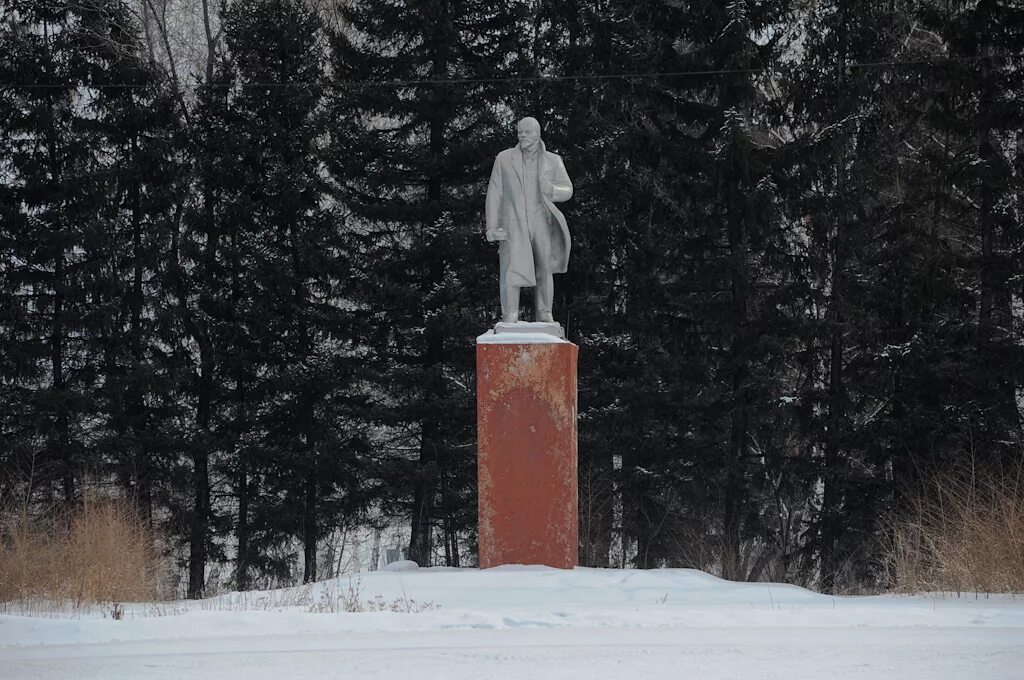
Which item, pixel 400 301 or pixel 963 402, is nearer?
pixel 963 402

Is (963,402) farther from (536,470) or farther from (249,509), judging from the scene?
(249,509)

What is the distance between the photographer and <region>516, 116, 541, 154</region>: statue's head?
1177cm

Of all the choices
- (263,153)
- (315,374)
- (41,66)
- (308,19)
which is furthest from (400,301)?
(41,66)

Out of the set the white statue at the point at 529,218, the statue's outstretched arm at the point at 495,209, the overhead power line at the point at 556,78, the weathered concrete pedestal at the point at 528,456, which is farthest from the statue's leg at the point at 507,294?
the overhead power line at the point at 556,78

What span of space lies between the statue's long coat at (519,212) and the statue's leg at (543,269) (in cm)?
5

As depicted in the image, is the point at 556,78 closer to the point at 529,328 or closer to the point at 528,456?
the point at 529,328

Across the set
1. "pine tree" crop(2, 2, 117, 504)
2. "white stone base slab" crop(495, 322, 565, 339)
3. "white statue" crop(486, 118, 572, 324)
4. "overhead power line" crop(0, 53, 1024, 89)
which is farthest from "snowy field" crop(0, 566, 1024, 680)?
"overhead power line" crop(0, 53, 1024, 89)

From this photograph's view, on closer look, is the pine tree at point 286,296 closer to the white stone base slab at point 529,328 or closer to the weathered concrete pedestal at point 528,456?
the white stone base slab at point 529,328

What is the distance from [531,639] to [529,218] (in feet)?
18.6

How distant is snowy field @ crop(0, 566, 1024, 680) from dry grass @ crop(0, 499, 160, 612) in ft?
4.06

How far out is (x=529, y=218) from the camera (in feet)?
38.8

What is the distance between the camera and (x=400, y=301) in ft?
59.5

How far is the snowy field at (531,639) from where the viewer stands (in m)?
5.91

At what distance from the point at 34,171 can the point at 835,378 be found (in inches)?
474
